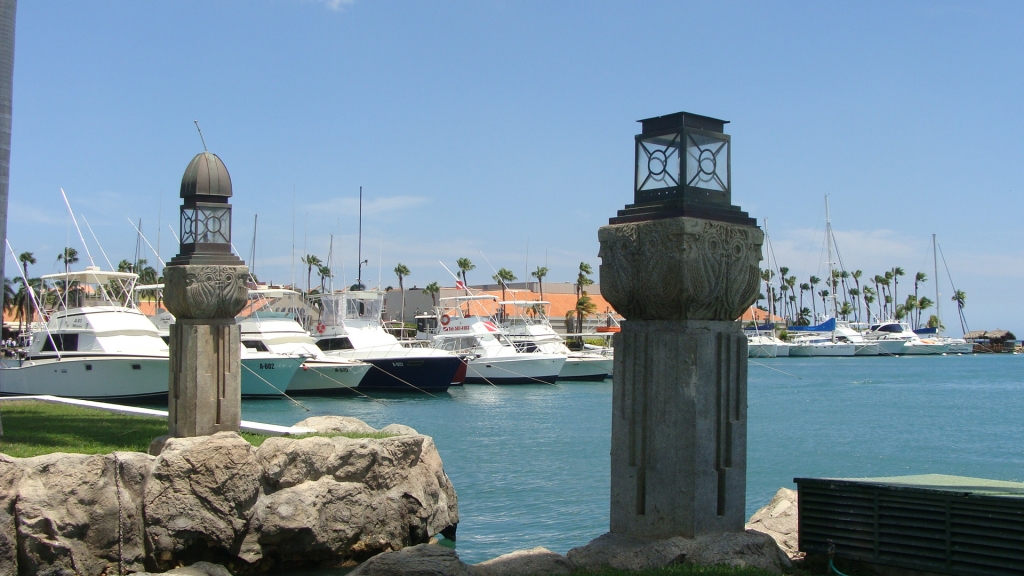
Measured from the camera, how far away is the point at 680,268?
20.4 ft

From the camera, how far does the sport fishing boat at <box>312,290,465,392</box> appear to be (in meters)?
43.1

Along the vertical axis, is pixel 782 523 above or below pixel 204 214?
below

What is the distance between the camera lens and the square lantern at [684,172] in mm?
6461

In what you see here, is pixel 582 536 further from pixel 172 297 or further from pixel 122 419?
pixel 122 419

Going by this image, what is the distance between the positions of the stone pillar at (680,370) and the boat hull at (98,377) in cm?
2868

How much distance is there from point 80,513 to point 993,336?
141m

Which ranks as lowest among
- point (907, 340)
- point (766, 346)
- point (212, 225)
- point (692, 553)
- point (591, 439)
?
point (591, 439)

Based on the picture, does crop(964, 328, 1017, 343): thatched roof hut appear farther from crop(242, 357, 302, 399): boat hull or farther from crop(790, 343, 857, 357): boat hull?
crop(242, 357, 302, 399): boat hull

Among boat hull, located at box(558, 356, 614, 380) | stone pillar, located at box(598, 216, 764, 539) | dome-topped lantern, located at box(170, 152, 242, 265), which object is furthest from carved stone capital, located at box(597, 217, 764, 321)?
boat hull, located at box(558, 356, 614, 380)

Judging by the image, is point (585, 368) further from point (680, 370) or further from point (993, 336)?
point (993, 336)

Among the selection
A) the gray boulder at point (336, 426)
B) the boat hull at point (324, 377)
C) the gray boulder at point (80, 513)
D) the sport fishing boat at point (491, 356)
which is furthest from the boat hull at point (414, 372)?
the gray boulder at point (80, 513)

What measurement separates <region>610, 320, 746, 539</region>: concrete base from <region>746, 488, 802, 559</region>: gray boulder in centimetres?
128

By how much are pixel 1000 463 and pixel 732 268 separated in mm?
20978

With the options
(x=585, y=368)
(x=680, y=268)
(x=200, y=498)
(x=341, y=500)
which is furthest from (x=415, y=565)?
(x=585, y=368)
